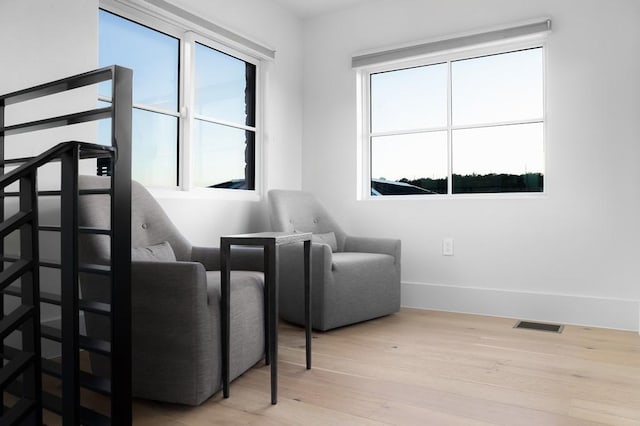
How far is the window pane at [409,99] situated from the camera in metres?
3.79

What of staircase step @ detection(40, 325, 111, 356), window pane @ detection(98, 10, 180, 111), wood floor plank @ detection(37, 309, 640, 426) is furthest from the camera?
window pane @ detection(98, 10, 180, 111)

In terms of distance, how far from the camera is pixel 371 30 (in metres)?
3.92

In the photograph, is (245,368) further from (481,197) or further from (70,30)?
(481,197)

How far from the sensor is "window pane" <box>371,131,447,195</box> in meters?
3.78

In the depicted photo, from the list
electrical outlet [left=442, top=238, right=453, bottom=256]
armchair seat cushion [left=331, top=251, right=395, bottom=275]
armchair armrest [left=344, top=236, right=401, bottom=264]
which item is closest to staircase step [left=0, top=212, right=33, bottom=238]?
armchair seat cushion [left=331, top=251, right=395, bottom=275]

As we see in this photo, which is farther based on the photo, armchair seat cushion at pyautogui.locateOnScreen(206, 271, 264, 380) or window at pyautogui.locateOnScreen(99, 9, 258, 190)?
window at pyautogui.locateOnScreen(99, 9, 258, 190)

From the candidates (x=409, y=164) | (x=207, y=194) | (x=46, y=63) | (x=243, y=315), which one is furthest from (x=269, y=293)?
(x=409, y=164)

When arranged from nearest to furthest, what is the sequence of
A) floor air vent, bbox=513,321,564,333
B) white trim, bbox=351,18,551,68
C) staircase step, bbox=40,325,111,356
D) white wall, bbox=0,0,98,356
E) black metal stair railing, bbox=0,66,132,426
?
black metal stair railing, bbox=0,66,132,426
staircase step, bbox=40,325,111,356
white wall, bbox=0,0,98,356
floor air vent, bbox=513,321,564,333
white trim, bbox=351,18,551,68

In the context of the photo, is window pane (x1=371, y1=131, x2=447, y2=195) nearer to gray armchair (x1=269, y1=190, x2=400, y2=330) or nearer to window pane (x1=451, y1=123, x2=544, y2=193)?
window pane (x1=451, y1=123, x2=544, y2=193)

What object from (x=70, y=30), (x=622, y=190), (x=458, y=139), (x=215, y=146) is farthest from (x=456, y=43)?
(x=70, y=30)

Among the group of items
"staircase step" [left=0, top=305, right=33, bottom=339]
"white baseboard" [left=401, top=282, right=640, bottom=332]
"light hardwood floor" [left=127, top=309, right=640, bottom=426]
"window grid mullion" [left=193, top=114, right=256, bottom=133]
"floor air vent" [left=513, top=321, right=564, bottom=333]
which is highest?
"window grid mullion" [left=193, top=114, right=256, bottom=133]

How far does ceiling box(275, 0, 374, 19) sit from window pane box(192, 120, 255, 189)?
3.70 ft

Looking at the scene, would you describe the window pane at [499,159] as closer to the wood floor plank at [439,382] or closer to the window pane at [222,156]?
the wood floor plank at [439,382]

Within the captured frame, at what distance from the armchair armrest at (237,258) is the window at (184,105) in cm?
79
